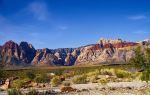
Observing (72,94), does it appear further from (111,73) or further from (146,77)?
(111,73)

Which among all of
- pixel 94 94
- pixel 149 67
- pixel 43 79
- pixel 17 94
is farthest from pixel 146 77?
pixel 43 79

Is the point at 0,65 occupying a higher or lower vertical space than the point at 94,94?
higher

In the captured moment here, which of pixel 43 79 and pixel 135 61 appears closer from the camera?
pixel 135 61

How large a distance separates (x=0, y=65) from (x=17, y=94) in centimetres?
778

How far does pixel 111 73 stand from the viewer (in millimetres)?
58844

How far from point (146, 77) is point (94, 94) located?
931 cm

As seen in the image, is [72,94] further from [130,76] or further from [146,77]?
[130,76]

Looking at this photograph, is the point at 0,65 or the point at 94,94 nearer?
the point at 94,94

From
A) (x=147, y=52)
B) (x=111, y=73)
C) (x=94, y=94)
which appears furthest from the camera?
(x=111, y=73)

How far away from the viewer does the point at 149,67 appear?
106ft

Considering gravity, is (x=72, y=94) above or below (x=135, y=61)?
below

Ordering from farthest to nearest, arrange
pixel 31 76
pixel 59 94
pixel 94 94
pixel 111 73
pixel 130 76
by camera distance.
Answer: pixel 31 76 → pixel 111 73 → pixel 130 76 → pixel 59 94 → pixel 94 94

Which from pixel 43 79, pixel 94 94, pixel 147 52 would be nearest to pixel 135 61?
pixel 147 52

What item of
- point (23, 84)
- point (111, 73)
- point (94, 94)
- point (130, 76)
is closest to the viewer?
point (94, 94)
